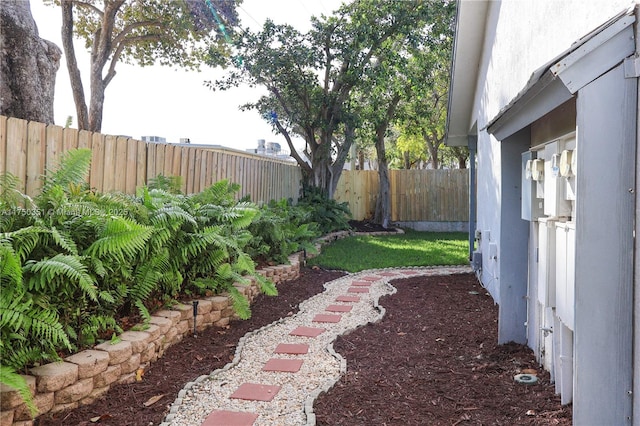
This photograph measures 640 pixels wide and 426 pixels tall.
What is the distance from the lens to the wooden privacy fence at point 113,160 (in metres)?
4.26

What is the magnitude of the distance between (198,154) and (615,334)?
627cm

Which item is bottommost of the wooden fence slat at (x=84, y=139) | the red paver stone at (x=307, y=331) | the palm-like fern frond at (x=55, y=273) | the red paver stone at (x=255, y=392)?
the red paver stone at (x=255, y=392)

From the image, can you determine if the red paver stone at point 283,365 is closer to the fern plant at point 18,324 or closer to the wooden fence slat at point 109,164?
the fern plant at point 18,324

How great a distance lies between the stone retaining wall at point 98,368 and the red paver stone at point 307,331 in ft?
2.96

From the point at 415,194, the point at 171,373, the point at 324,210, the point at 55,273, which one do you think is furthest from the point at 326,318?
the point at 415,194

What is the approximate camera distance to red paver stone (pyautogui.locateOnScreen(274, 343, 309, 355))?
4328 millimetres

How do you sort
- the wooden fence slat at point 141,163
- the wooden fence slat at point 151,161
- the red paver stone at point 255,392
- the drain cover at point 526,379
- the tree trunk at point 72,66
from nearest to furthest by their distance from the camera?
the red paver stone at point 255,392
the drain cover at point 526,379
the wooden fence slat at point 141,163
the wooden fence slat at point 151,161
the tree trunk at point 72,66

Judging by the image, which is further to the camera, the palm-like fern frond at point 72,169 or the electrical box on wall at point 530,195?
the palm-like fern frond at point 72,169

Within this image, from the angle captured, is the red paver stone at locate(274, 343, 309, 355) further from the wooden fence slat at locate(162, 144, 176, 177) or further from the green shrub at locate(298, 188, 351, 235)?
the green shrub at locate(298, 188, 351, 235)

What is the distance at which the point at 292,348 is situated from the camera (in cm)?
443

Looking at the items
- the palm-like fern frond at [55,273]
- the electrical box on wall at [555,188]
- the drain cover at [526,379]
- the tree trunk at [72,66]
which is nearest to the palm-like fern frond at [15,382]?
the palm-like fern frond at [55,273]

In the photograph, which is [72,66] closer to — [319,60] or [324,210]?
[319,60]

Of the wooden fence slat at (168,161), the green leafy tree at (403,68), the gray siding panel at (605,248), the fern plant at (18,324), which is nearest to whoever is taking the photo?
the gray siding panel at (605,248)

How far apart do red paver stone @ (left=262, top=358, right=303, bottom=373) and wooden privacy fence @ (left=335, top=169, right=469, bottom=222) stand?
12.6 meters
